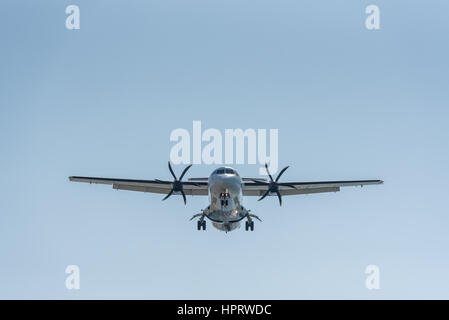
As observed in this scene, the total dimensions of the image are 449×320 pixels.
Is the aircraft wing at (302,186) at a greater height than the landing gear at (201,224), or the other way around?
the aircraft wing at (302,186)

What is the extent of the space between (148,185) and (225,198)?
10151 mm

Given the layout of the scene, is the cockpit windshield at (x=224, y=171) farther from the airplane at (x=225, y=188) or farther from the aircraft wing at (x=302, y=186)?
the aircraft wing at (x=302, y=186)

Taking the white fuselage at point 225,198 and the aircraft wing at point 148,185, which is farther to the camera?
the aircraft wing at point 148,185

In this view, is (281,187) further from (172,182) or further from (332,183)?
(172,182)

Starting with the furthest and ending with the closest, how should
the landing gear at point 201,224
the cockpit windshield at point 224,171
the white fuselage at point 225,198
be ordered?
the landing gear at point 201,224, the cockpit windshield at point 224,171, the white fuselage at point 225,198

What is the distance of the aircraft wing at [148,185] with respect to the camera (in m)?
46.8

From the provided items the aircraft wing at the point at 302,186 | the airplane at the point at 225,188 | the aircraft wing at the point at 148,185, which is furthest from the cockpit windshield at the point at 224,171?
the aircraft wing at the point at 148,185

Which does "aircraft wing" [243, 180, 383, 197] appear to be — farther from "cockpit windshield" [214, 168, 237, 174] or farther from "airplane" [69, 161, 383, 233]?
"cockpit windshield" [214, 168, 237, 174]

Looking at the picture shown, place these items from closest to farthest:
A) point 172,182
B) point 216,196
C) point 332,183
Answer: point 216,196 < point 172,182 < point 332,183
